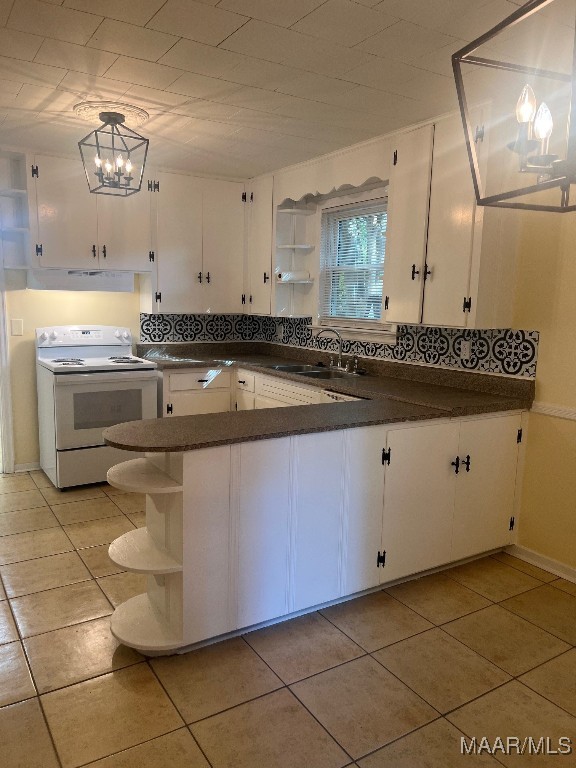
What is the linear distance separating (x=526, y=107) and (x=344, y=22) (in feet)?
3.92

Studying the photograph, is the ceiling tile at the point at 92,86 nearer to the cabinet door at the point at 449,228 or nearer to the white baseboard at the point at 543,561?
the cabinet door at the point at 449,228

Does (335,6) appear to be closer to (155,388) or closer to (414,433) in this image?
(414,433)

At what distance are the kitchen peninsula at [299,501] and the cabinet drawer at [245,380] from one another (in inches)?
59.0

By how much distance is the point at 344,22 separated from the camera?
2.03 meters

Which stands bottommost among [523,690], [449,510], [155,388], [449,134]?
[523,690]

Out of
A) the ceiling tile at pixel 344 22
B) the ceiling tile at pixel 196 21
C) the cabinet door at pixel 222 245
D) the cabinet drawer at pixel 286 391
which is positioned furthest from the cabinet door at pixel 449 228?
the cabinet door at pixel 222 245

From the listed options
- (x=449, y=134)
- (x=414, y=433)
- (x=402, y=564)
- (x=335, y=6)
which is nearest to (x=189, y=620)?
(x=402, y=564)

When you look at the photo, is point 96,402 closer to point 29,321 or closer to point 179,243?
point 29,321

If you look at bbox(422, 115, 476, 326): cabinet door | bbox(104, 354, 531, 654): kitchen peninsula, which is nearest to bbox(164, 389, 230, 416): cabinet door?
bbox(104, 354, 531, 654): kitchen peninsula

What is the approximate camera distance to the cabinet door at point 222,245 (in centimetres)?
463

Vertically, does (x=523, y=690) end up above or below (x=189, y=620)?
below

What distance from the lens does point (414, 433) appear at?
2.66 m

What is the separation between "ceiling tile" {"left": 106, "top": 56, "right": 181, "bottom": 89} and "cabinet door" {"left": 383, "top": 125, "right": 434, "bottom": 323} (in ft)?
4.40

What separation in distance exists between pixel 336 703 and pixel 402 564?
2.92 feet
